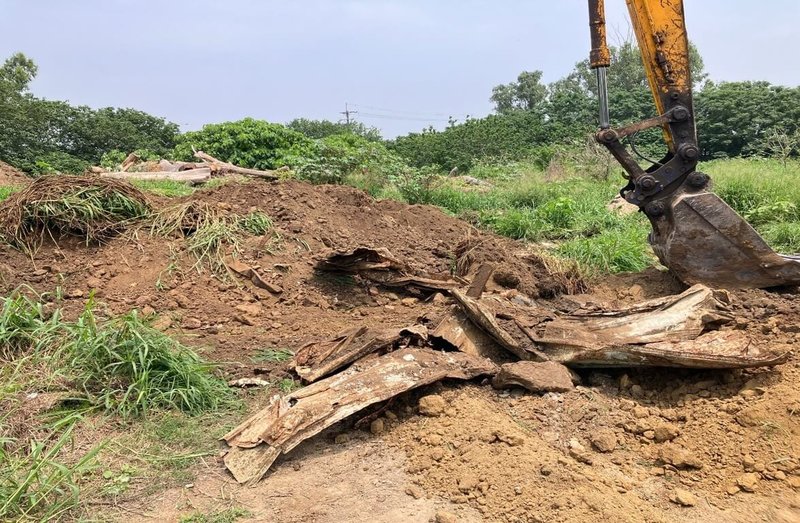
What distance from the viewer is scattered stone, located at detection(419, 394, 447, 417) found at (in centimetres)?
301

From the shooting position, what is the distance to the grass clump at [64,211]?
5211mm

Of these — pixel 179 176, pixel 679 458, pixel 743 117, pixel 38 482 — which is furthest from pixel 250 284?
pixel 743 117

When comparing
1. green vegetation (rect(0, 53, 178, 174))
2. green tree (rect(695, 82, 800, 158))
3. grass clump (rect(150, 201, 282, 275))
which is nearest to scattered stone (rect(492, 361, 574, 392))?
→ grass clump (rect(150, 201, 282, 275))

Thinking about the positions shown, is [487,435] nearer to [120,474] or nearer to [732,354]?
[732,354]

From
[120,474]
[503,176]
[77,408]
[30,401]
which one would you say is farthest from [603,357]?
[503,176]

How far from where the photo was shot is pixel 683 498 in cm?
230

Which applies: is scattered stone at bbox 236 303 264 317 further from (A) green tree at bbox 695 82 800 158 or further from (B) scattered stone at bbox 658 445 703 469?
(A) green tree at bbox 695 82 800 158

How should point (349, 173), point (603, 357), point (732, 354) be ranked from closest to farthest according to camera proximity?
point (732, 354), point (603, 357), point (349, 173)

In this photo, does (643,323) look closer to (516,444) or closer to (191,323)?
(516,444)

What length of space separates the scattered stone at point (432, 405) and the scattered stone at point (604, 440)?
738mm

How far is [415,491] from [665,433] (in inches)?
46.9

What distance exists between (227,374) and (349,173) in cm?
722

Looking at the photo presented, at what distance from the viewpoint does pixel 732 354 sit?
2.96 m

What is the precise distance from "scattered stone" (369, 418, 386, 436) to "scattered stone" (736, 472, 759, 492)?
158cm
